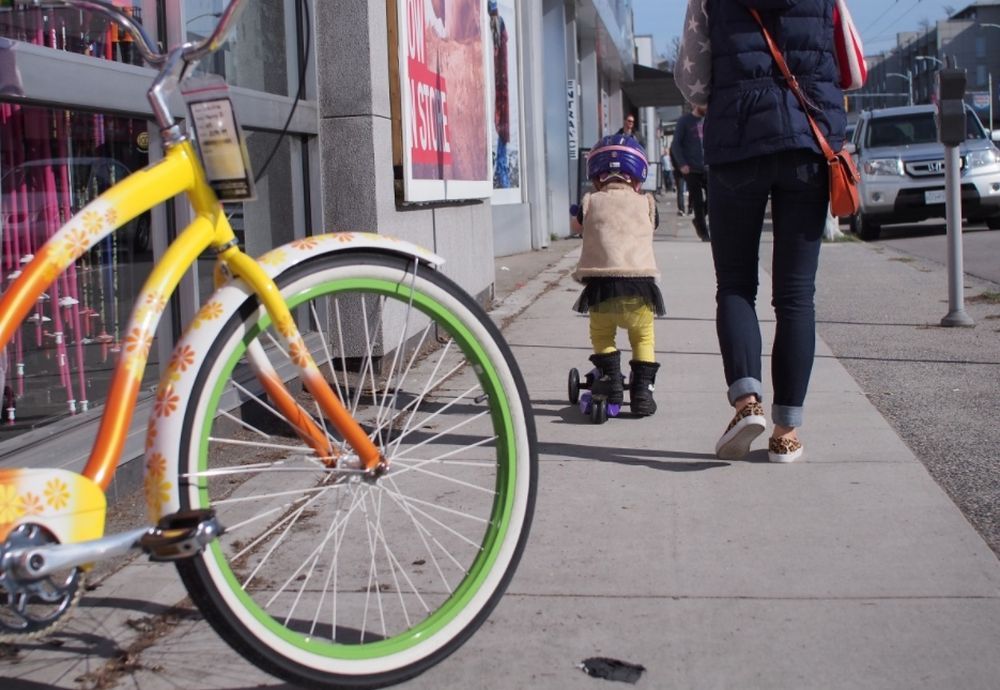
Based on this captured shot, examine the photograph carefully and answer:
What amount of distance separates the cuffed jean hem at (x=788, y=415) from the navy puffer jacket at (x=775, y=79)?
3.03 ft

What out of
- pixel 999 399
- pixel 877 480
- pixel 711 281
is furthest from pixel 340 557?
pixel 711 281

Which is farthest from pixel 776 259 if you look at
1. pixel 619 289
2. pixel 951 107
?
pixel 951 107

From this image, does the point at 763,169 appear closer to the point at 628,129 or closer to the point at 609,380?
the point at 609,380

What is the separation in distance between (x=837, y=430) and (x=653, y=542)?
1698mm

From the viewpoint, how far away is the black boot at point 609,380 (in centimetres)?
557

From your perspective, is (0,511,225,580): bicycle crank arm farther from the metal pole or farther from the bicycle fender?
the metal pole

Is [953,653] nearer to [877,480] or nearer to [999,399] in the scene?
[877,480]

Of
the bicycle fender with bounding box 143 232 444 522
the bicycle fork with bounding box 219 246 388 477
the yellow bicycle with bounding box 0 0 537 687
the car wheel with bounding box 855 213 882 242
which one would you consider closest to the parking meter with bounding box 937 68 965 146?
the yellow bicycle with bounding box 0 0 537 687

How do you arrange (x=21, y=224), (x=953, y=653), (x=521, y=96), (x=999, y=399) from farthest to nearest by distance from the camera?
(x=521, y=96) → (x=999, y=399) → (x=21, y=224) → (x=953, y=653)

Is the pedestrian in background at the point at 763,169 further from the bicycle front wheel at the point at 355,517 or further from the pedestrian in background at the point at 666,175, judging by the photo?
the pedestrian in background at the point at 666,175

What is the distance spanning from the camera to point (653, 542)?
12.4 feet

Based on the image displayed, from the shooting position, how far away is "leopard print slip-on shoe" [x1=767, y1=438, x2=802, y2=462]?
464 cm

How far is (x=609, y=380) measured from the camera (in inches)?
220

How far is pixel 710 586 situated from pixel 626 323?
7.59ft
